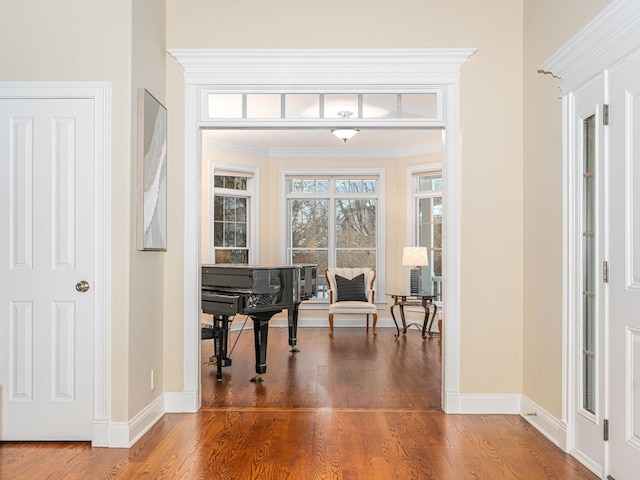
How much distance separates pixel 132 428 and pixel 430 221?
6354 mm

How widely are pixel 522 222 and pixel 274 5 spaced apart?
2.53 m

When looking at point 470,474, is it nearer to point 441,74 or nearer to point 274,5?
point 441,74

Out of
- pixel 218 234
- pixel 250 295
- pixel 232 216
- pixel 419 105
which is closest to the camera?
pixel 419 105

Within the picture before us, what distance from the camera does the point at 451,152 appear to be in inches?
166

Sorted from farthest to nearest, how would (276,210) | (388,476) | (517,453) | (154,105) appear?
(276,210)
(154,105)
(517,453)
(388,476)

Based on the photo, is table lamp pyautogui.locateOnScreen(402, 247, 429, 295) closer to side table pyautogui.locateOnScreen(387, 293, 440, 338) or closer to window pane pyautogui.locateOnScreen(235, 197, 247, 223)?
side table pyautogui.locateOnScreen(387, 293, 440, 338)

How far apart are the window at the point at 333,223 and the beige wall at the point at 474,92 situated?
5.13 meters

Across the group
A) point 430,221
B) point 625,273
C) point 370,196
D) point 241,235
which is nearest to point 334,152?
point 370,196

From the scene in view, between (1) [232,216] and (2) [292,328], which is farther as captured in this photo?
(1) [232,216]

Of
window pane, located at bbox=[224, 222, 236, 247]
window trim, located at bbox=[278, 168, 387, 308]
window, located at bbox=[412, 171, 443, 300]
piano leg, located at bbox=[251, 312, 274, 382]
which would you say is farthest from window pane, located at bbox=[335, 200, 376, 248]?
piano leg, located at bbox=[251, 312, 274, 382]

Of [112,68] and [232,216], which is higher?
[112,68]

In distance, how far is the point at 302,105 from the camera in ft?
14.2

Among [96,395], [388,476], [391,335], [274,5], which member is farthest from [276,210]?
[388,476]

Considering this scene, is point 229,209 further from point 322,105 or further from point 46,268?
point 46,268
